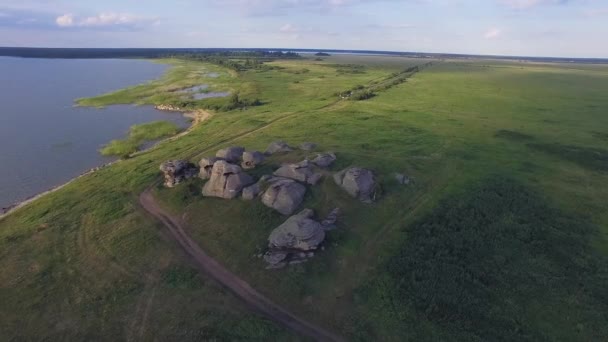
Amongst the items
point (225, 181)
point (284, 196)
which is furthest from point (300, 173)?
point (225, 181)

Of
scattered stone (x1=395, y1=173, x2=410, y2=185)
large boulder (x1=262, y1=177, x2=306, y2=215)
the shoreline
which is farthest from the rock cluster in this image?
the shoreline

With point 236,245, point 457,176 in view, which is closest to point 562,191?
point 457,176

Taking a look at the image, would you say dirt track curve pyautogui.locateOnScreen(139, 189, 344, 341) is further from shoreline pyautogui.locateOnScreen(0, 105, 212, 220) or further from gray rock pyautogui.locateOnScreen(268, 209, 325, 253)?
shoreline pyautogui.locateOnScreen(0, 105, 212, 220)

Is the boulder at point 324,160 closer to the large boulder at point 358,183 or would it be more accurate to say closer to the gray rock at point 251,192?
the large boulder at point 358,183

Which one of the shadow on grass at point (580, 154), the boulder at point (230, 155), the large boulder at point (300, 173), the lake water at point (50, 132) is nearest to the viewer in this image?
the large boulder at point (300, 173)

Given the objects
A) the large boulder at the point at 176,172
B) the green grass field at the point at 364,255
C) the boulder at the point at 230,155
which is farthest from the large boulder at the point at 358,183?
the large boulder at the point at 176,172

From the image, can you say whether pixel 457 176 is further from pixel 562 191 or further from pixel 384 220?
pixel 384 220
